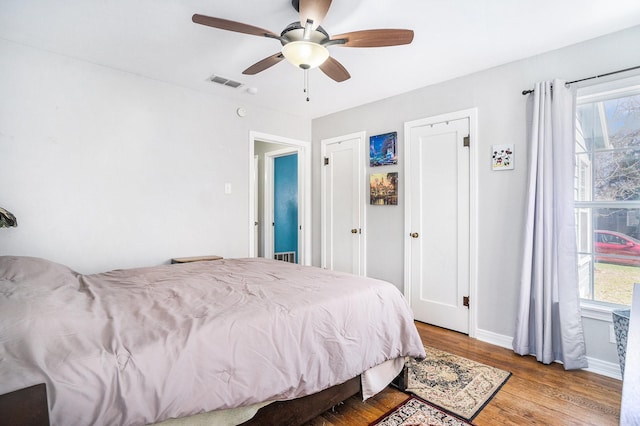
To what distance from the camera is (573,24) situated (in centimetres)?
232

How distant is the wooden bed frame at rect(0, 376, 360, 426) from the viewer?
2.94ft

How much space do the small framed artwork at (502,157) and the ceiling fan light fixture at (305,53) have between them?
1.86 m

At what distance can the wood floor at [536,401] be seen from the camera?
1.89 meters

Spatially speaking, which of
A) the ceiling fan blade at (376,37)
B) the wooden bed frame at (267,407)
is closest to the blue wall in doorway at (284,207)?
the ceiling fan blade at (376,37)

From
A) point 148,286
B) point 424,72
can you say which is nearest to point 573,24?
point 424,72

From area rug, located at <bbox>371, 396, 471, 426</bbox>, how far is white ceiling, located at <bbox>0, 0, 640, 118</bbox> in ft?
8.17

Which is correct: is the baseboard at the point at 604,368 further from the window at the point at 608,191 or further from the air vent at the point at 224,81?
the air vent at the point at 224,81

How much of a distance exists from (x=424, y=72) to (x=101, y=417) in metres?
3.37

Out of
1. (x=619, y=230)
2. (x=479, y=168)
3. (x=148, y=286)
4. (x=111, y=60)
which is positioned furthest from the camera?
(x=479, y=168)

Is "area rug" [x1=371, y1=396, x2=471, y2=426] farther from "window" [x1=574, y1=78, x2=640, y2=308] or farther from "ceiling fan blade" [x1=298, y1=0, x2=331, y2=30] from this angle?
"ceiling fan blade" [x1=298, y1=0, x2=331, y2=30]

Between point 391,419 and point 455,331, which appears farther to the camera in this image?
point 455,331

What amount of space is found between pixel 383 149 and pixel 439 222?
110cm

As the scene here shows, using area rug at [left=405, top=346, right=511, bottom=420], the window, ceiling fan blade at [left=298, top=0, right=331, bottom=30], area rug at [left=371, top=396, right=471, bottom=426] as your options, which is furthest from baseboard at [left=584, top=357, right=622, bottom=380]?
ceiling fan blade at [left=298, top=0, right=331, bottom=30]

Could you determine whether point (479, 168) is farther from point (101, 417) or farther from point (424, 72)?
point (101, 417)
